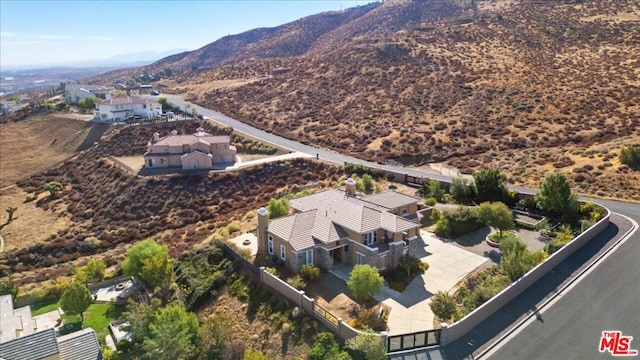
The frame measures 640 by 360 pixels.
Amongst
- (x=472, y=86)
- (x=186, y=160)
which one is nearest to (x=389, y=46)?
(x=472, y=86)

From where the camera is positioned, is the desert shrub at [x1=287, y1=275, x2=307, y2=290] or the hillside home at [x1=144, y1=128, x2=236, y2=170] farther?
the hillside home at [x1=144, y1=128, x2=236, y2=170]

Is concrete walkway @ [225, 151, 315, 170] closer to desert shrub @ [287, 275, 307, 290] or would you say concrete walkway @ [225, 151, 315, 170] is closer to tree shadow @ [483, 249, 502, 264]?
tree shadow @ [483, 249, 502, 264]

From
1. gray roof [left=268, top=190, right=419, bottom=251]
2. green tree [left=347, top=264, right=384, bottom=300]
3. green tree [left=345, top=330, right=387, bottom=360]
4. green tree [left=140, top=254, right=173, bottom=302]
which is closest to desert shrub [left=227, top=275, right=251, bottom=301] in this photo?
gray roof [left=268, top=190, right=419, bottom=251]

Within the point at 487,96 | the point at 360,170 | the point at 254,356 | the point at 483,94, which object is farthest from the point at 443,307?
the point at 483,94

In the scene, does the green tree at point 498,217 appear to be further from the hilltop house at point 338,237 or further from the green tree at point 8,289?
the green tree at point 8,289

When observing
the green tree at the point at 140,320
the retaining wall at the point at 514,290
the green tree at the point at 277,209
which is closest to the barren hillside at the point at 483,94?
the retaining wall at the point at 514,290

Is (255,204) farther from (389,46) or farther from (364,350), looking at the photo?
(389,46)
